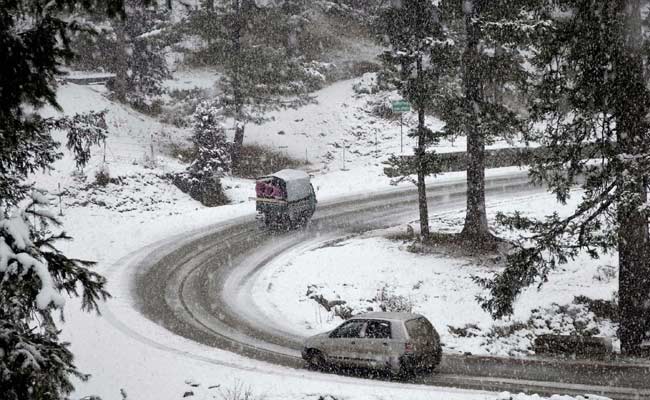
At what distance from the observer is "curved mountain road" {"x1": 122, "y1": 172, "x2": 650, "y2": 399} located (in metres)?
13.6

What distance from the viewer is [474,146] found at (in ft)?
72.0

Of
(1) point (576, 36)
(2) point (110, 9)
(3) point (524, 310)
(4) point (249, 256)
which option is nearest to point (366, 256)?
(4) point (249, 256)

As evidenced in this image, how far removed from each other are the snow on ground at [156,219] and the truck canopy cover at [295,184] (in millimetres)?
3984

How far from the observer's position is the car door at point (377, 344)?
44.8ft

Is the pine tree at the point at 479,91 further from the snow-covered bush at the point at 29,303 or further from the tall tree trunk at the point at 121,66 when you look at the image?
the tall tree trunk at the point at 121,66

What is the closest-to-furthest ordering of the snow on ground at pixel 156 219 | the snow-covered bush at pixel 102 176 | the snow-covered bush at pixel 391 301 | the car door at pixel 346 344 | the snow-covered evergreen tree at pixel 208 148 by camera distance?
the snow on ground at pixel 156 219
the car door at pixel 346 344
the snow-covered bush at pixel 391 301
the snow-covered bush at pixel 102 176
the snow-covered evergreen tree at pixel 208 148

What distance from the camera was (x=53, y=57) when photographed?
19.4 ft

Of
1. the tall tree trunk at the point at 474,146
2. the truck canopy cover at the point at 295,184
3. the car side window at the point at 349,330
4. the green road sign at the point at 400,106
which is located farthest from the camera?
the green road sign at the point at 400,106

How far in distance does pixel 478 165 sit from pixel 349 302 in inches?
277

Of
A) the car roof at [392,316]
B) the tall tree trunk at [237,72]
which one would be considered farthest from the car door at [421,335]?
the tall tree trunk at [237,72]

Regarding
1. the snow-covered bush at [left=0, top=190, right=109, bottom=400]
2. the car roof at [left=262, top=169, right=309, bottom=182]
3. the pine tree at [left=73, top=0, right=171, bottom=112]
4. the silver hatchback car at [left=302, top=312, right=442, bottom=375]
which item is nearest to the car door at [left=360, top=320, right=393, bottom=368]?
the silver hatchback car at [left=302, top=312, right=442, bottom=375]

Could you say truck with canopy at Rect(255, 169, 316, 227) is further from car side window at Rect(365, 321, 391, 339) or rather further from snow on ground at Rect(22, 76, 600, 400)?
car side window at Rect(365, 321, 391, 339)

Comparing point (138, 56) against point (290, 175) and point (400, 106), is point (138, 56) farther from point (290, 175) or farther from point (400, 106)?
point (290, 175)

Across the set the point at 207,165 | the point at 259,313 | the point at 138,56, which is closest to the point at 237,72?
the point at 207,165
